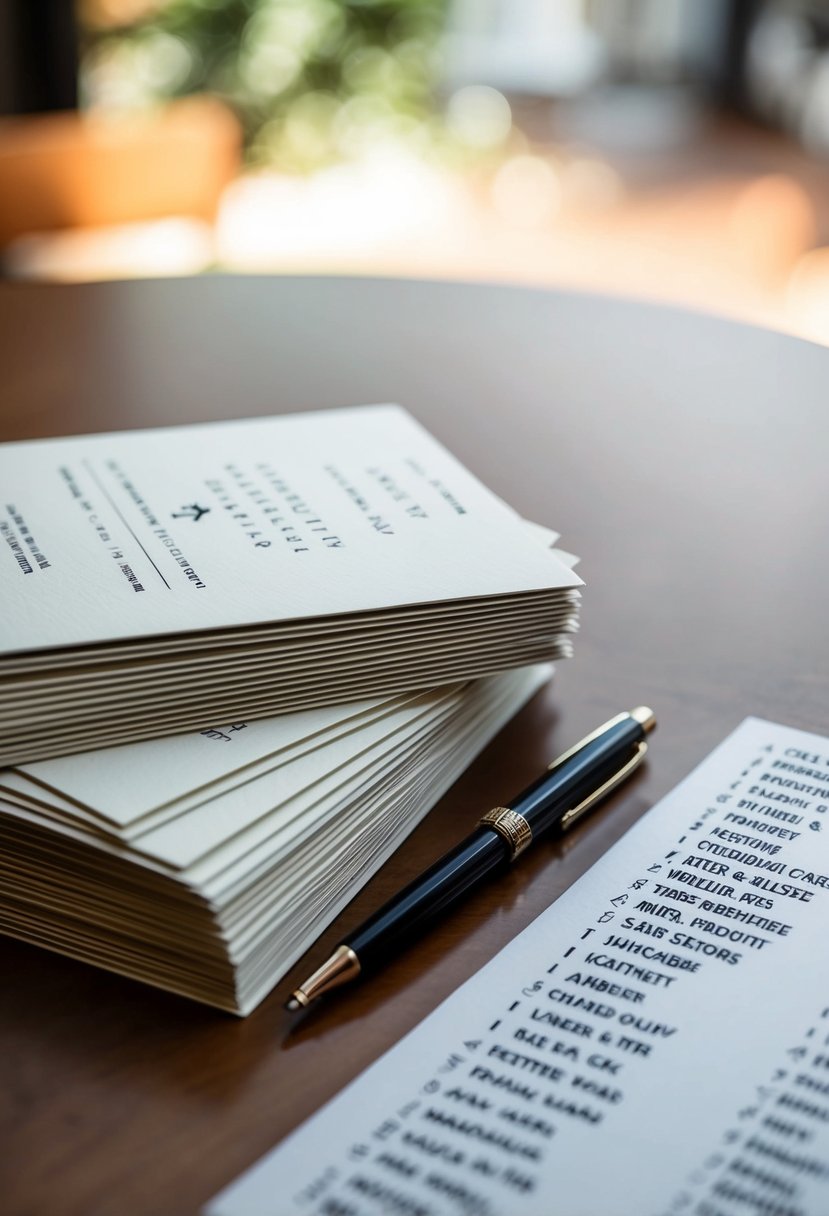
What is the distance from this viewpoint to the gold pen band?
44 centimetres

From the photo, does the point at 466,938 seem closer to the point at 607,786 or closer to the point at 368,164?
the point at 607,786

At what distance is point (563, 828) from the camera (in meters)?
0.47

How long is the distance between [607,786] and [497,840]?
0.06m

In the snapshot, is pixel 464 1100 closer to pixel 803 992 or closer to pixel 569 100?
pixel 803 992

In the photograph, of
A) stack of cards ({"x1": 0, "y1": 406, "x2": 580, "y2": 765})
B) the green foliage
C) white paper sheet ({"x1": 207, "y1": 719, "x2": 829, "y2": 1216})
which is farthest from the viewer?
the green foliage

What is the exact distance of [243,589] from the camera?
1.55 feet

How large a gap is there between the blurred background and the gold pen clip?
67.6 inches

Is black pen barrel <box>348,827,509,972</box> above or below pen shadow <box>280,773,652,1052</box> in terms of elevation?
above

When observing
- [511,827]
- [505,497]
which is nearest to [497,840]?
[511,827]

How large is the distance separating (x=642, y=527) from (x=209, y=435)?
9.5 inches

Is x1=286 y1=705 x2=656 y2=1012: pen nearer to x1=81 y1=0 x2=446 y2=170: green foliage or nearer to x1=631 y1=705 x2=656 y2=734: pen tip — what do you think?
x1=631 y1=705 x2=656 y2=734: pen tip

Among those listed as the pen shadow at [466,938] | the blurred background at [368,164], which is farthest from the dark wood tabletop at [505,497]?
the blurred background at [368,164]

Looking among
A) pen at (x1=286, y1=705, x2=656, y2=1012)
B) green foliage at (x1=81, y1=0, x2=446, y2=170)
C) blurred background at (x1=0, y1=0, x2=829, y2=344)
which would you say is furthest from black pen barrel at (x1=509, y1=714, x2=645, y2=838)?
green foliage at (x1=81, y1=0, x2=446, y2=170)

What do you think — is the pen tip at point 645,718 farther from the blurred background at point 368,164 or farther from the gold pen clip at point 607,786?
the blurred background at point 368,164
